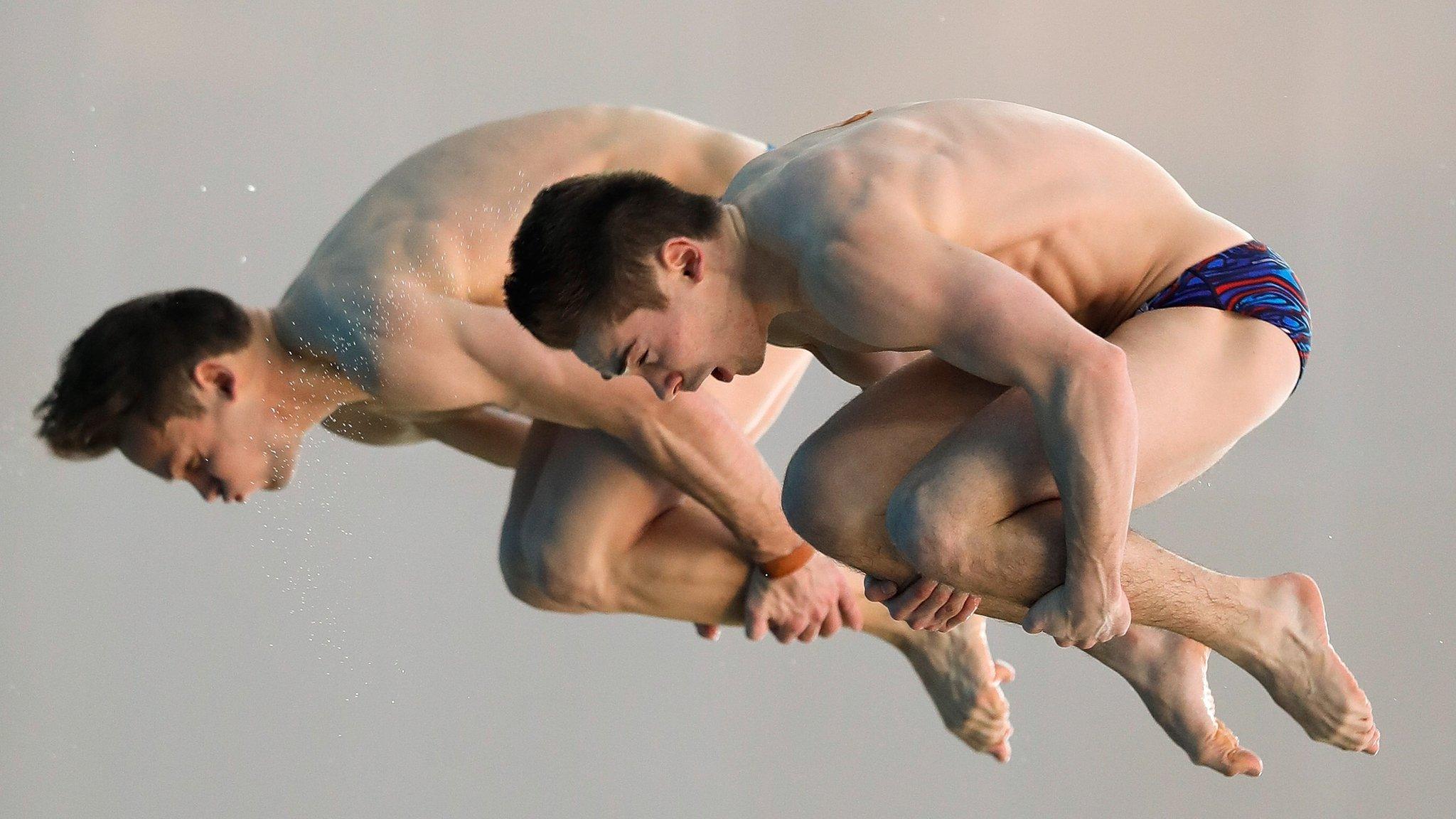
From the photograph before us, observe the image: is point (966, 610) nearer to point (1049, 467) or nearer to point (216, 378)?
point (1049, 467)

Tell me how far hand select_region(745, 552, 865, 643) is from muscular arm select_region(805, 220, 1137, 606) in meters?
0.64

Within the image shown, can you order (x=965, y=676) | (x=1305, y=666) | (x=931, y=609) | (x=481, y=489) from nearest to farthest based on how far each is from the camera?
(x=931, y=609)
(x=1305, y=666)
(x=965, y=676)
(x=481, y=489)

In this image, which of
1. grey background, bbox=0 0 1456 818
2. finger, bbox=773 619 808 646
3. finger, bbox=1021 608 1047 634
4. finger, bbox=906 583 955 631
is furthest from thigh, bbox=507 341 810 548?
grey background, bbox=0 0 1456 818

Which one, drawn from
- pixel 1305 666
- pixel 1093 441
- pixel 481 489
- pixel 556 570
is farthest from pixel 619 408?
pixel 481 489

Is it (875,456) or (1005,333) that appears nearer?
(1005,333)

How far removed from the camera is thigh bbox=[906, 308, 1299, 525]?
4.92 ft

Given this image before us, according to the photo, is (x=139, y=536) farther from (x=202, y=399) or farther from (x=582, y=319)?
(x=582, y=319)

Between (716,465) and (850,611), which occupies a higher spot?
(716,465)

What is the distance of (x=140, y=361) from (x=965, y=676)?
4.12ft

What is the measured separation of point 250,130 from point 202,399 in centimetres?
168

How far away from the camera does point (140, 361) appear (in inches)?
77.6

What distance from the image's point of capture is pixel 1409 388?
11.6 ft

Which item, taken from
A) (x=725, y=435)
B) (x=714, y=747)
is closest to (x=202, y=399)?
(x=725, y=435)

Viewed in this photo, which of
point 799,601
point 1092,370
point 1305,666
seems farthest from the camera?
point 799,601
